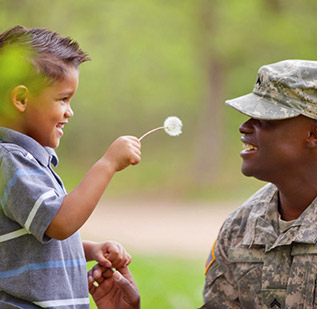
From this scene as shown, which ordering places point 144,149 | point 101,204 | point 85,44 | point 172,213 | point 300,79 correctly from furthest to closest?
point 144,149 < point 101,204 < point 172,213 < point 85,44 < point 300,79

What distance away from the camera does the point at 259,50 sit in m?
14.9

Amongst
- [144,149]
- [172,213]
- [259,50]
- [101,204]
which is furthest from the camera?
[144,149]

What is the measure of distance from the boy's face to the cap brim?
26.5 inches

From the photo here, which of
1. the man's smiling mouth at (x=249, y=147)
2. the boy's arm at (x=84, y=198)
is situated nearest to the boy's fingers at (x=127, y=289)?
the boy's arm at (x=84, y=198)

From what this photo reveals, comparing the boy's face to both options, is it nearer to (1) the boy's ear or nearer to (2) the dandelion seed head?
(1) the boy's ear

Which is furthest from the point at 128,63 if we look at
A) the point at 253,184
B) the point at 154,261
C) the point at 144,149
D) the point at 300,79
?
the point at 300,79

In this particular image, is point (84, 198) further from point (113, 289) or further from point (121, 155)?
point (113, 289)

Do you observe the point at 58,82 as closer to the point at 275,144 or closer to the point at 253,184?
the point at 275,144

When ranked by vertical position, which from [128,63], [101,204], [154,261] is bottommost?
[101,204]

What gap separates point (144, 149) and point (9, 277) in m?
17.5

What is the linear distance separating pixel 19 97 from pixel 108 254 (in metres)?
0.69

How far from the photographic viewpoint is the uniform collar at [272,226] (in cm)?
255

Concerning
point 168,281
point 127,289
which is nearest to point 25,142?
point 127,289

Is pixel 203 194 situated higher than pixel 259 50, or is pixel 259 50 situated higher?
pixel 259 50
